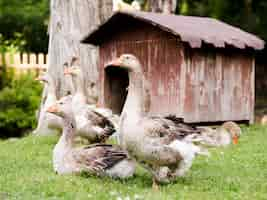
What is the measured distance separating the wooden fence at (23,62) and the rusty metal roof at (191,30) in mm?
7181

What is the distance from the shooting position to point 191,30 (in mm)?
13203

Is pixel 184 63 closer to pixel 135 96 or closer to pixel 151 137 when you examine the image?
pixel 135 96

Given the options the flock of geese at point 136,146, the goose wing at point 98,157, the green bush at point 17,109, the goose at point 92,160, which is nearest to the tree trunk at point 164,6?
the green bush at point 17,109

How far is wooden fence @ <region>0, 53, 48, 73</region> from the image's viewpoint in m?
21.2

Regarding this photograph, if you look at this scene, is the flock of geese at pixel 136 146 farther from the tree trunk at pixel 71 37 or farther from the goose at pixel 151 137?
the tree trunk at pixel 71 37

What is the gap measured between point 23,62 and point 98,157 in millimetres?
14369

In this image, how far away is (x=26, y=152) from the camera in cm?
1096

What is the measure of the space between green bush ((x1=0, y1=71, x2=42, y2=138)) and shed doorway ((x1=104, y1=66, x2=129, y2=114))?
Result: 5677 mm

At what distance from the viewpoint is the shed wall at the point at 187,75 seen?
1315 cm

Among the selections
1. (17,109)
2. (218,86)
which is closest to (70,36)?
(218,86)

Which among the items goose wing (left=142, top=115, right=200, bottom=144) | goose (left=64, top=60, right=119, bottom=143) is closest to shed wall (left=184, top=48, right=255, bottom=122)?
goose (left=64, top=60, right=119, bottom=143)

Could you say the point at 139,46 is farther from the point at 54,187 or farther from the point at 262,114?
the point at 262,114

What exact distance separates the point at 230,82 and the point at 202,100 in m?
1.25

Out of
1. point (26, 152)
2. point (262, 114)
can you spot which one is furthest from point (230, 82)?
point (262, 114)
